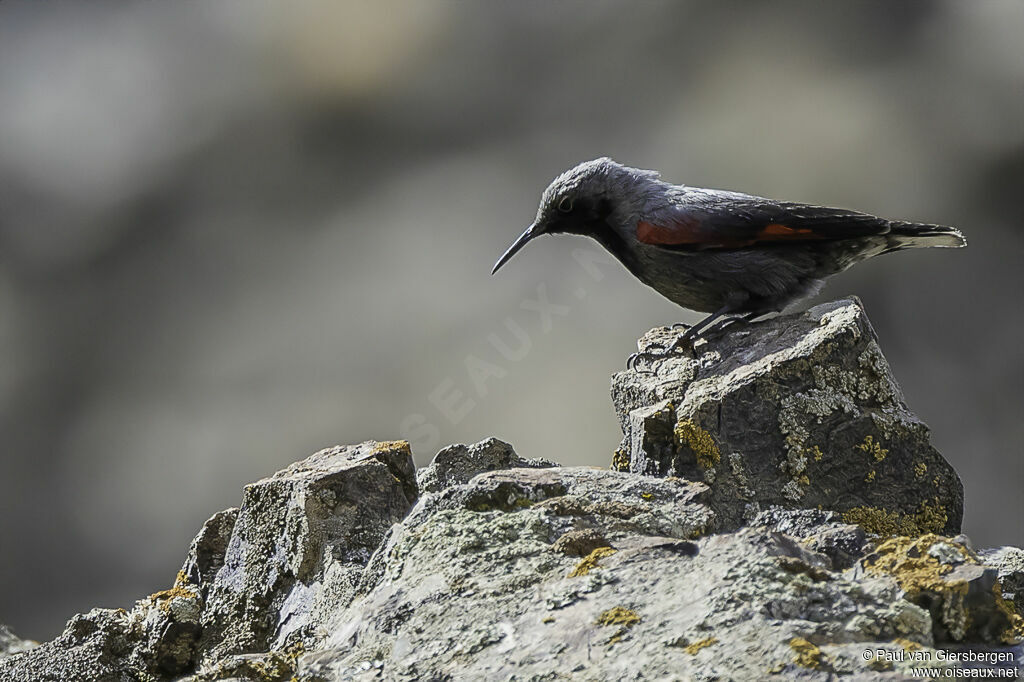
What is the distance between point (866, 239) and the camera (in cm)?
533

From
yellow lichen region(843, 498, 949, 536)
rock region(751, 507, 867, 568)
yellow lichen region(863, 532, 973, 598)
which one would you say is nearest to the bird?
yellow lichen region(843, 498, 949, 536)

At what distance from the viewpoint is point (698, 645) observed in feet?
7.92

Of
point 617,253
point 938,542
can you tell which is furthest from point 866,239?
point 938,542

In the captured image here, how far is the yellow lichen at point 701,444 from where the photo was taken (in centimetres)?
385

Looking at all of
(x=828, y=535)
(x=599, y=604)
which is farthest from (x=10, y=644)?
(x=828, y=535)

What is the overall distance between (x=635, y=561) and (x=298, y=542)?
1516mm

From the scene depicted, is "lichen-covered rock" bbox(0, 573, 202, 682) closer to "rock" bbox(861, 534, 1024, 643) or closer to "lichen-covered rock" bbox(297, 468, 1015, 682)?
"lichen-covered rock" bbox(297, 468, 1015, 682)

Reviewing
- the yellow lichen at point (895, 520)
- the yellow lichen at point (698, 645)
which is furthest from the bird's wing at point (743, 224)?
the yellow lichen at point (698, 645)

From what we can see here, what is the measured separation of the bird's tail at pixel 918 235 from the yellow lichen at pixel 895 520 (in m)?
1.89

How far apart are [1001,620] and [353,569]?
2.01 metres

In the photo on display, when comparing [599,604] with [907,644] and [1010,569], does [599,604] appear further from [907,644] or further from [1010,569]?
[1010,569]

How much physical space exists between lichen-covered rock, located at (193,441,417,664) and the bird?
184 cm

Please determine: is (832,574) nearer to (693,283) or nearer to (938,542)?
(938,542)

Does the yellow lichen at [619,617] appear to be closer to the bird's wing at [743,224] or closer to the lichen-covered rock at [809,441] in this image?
the lichen-covered rock at [809,441]
